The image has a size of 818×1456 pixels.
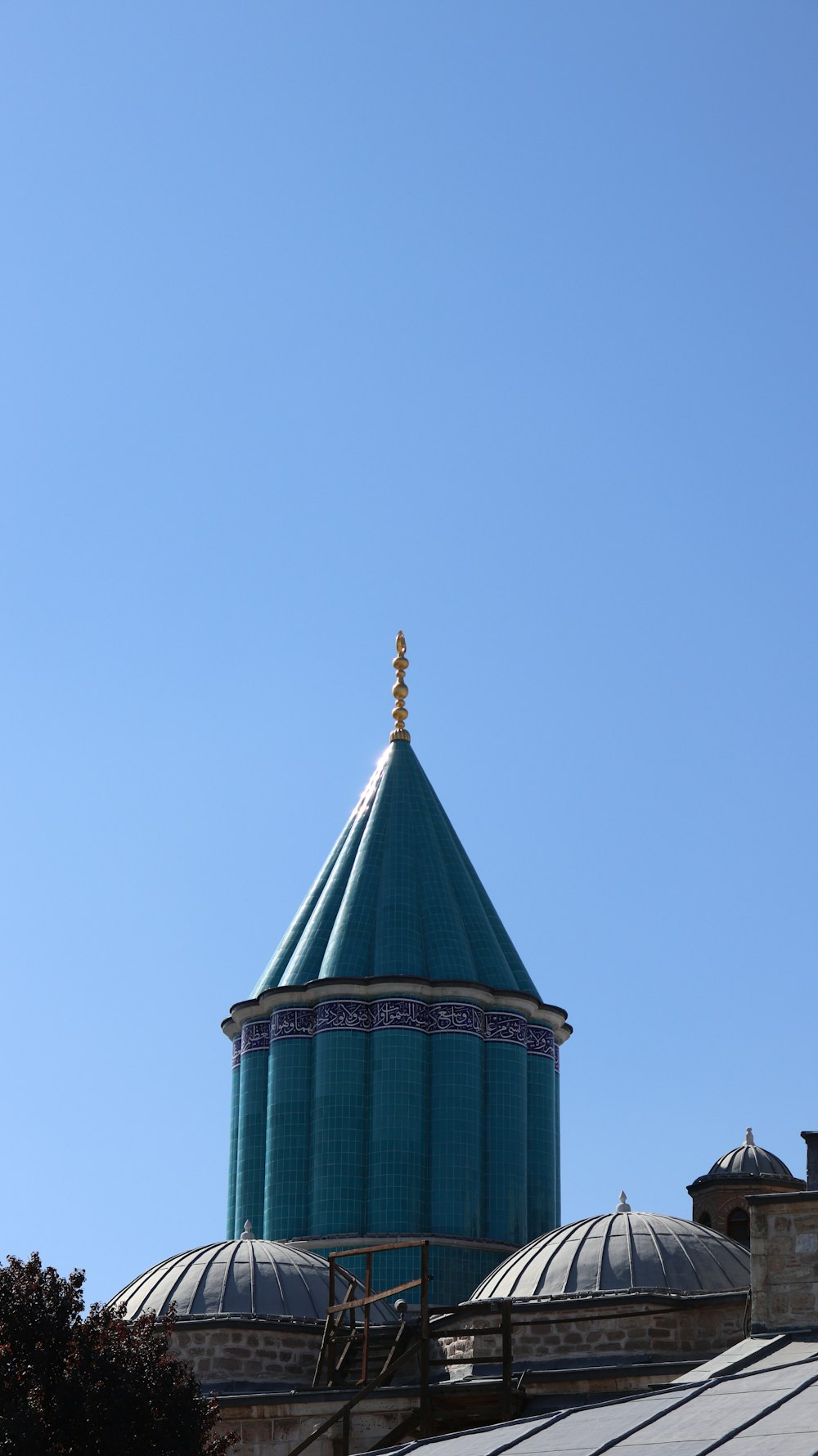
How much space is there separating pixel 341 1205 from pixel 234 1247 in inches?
135

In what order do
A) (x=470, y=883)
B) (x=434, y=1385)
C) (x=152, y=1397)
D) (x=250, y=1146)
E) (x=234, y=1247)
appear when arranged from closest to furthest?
(x=152, y=1397) → (x=434, y=1385) → (x=234, y=1247) → (x=250, y=1146) → (x=470, y=883)

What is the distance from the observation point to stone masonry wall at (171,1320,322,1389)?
1689 cm

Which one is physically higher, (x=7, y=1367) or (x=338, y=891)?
(x=338, y=891)

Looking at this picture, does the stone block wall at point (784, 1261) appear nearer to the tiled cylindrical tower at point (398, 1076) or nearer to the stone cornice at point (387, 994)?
the tiled cylindrical tower at point (398, 1076)

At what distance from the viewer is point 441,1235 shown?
21.6m

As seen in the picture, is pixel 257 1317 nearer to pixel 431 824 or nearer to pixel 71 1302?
pixel 71 1302

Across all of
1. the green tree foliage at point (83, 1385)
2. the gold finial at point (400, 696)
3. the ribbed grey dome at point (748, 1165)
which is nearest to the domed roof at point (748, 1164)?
the ribbed grey dome at point (748, 1165)

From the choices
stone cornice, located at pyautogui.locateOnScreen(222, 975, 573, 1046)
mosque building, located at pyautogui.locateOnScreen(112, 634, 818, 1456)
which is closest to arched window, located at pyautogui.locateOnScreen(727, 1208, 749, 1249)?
mosque building, located at pyautogui.locateOnScreen(112, 634, 818, 1456)

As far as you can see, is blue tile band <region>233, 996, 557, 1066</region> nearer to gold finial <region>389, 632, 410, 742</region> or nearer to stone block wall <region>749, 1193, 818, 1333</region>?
gold finial <region>389, 632, 410, 742</region>

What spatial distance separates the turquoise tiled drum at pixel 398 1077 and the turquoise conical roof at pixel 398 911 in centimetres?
2

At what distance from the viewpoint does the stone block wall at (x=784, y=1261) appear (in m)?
11.7

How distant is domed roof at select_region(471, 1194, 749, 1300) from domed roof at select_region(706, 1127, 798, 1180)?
737cm

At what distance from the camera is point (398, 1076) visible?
2238 centimetres

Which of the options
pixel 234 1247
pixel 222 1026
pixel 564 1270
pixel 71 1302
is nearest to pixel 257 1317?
pixel 234 1247
